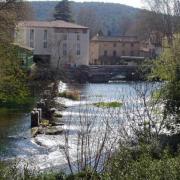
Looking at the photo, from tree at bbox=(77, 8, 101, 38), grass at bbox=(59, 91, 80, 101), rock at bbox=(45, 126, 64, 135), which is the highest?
tree at bbox=(77, 8, 101, 38)

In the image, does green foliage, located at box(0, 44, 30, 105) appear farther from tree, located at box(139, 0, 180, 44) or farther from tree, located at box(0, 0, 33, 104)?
tree, located at box(139, 0, 180, 44)

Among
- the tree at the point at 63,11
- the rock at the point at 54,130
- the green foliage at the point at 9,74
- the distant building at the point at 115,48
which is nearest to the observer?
the green foliage at the point at 9,74

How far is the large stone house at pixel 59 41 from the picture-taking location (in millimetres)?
74250

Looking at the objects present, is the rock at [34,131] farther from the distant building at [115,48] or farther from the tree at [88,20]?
the tree at [88,20]

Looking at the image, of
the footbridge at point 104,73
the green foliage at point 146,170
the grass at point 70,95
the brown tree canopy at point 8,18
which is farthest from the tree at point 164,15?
the green foliage at point 146,170

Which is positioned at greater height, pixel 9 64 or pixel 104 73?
pixel 9 64

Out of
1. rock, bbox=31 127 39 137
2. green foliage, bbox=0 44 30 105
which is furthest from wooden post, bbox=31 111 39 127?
green foliage, bbox=0 44 30 105

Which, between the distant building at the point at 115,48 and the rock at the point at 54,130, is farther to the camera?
the distant building at the point at 115,48

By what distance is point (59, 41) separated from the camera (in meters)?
75.0

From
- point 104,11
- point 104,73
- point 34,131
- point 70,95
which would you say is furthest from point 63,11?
point 104,11

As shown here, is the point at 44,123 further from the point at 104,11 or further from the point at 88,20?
the point at 104,11

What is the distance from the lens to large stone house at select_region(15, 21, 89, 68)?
74.2 meters

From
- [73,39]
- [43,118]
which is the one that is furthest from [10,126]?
[73,39]

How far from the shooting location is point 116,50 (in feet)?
327
